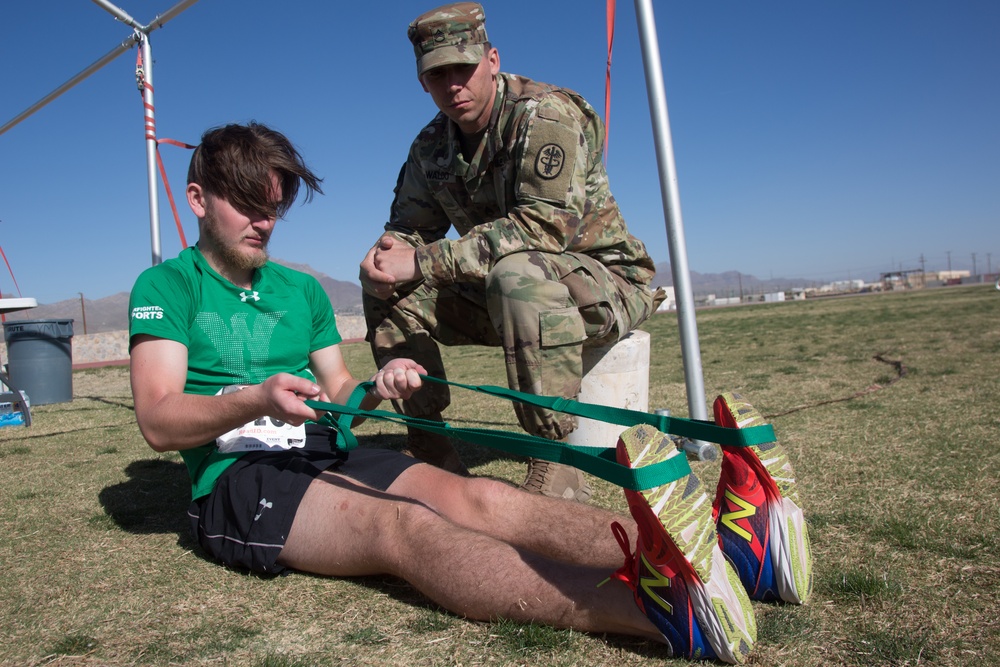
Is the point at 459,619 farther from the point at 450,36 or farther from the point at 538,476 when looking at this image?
the point at 450,36

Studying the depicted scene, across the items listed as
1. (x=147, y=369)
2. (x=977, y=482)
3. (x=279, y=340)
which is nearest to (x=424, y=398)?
(x=279, y=340)

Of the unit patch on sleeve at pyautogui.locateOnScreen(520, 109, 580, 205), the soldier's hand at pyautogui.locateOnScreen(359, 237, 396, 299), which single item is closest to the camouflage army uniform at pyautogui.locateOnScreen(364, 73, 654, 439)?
the unit patch on sleeve at pyautogui.locateOnScreen(520, 109, 580, 205)

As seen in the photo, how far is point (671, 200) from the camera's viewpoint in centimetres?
312

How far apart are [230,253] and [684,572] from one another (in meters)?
1.67

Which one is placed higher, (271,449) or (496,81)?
(496,81)

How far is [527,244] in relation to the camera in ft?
8.78

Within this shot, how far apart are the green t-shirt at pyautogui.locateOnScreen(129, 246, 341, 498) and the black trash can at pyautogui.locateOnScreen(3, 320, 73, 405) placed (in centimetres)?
653

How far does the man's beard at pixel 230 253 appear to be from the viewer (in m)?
2.14

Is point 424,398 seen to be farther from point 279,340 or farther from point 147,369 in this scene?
point 147,369

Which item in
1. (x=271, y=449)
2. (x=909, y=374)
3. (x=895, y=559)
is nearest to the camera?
(x=895, y=559)

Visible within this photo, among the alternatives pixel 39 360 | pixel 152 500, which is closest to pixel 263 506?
pixel 152 500

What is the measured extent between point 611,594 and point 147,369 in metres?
1.40

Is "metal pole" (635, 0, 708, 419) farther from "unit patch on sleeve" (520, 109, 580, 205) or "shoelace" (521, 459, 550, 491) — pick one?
"shoelace" (521, 459, 550, 491)

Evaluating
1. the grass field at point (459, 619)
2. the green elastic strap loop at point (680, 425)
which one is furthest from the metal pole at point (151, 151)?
the green elastic strap loop at point (680, 425)
